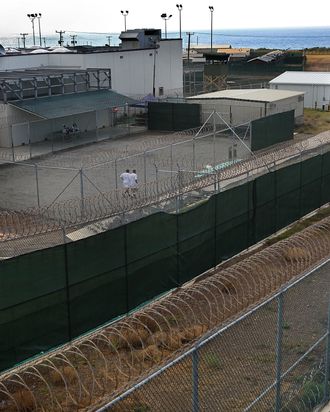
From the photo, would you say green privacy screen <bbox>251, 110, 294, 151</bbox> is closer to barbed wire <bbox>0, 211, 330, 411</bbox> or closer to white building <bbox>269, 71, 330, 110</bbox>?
white building <bbox>269, 71, 330, 110</bbox>

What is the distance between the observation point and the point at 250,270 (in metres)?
13.7

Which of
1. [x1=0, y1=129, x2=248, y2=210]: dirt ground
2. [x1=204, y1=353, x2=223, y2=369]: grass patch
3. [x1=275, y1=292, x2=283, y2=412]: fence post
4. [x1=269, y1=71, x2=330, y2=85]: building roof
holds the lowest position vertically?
[x1=0, y1=129, x2=248, y2=210]: dirt ground

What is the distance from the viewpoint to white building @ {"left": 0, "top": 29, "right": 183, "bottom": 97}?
168ft

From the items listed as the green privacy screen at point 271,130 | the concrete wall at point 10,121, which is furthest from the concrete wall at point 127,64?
the green privacy screen at point 271,130

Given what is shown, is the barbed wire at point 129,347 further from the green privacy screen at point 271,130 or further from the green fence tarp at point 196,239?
the green privacy screen at point 271,130

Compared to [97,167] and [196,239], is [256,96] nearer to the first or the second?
[97,167]

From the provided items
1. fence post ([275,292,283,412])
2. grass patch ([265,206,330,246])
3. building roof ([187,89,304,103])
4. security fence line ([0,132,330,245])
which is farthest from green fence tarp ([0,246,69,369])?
building roof ([187,89,304,103])

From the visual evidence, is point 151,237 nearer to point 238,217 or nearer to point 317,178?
A: point 238,217

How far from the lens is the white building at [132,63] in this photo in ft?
168

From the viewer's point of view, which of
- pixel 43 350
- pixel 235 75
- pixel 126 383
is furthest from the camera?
pixel 235 75

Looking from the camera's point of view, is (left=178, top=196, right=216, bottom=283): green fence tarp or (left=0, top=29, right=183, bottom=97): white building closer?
(left=178, top=196, right=216, bottom=283): green fence tarp

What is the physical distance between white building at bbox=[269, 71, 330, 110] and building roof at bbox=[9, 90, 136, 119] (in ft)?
46.8

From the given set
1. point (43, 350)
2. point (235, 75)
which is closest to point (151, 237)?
point (43, 350)

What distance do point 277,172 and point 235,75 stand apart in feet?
200
